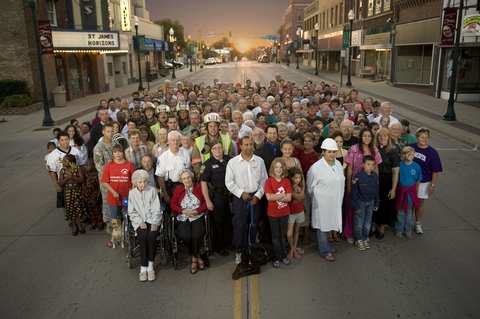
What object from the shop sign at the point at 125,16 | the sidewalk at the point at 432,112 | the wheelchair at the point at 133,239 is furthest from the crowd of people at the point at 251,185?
the shop sign at the point at 125,16

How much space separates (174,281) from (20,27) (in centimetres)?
2242

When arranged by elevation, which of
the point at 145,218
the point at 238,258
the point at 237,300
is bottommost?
the point at 237,300

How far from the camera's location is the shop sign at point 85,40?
79.2 ft

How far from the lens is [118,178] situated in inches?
249

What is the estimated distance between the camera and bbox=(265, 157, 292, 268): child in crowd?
5.67m

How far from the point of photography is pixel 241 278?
18.7 ft

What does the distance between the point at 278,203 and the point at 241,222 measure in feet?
2.20

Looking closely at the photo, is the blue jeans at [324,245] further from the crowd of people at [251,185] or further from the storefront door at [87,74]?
the storefront door at [87,74]

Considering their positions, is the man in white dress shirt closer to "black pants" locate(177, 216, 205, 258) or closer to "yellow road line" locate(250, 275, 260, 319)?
"black pants" locate(177, 216, 205, 258)

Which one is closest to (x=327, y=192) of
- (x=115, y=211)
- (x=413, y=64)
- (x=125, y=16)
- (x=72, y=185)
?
(x=115, y=211)

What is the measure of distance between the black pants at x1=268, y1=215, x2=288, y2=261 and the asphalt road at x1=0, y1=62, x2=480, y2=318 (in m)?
0.27

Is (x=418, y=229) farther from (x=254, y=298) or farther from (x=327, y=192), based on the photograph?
(x=254, y=298)

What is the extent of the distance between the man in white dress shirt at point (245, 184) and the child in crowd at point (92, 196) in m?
2.85

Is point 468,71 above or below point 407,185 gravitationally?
above
